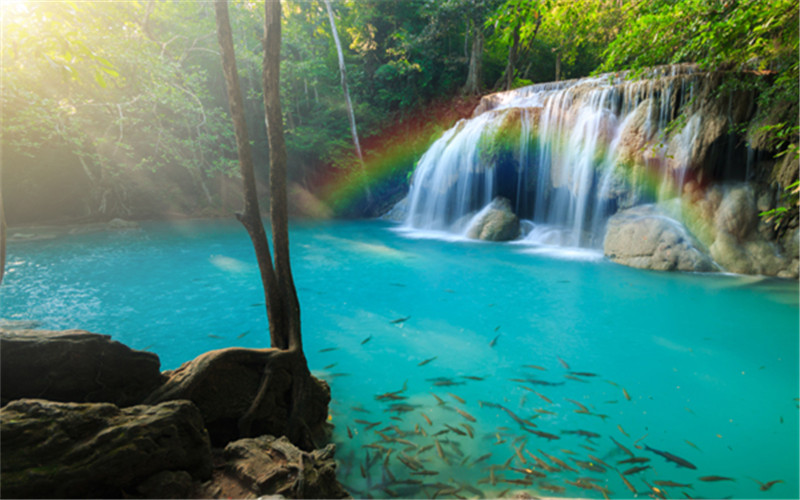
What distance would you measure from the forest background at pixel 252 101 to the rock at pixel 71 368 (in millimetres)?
10528

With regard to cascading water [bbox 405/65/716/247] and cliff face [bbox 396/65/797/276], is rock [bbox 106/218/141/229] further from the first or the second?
cliff face [bbox 396/65/797/276]

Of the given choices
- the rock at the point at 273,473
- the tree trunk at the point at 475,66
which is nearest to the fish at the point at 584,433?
the rock at the point at 273,473

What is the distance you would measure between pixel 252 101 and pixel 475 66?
1324 centimetres

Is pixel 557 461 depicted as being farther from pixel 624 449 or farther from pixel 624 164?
pixel 624 164

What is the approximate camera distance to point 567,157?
1152 cm

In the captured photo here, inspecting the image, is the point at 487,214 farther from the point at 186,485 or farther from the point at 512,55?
the point at 186,485

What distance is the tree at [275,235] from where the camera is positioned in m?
2.70

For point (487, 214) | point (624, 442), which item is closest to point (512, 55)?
point (487, 214)

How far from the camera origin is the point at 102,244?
38.1 feet

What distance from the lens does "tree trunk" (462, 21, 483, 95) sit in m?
19.0

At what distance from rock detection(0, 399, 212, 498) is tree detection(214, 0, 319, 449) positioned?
2.36ft

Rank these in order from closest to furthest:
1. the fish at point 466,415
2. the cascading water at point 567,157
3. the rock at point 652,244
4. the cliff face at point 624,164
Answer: the fish at point 466,415 < the cliff face at point 624,164 < the rock at point 652,244 < the cascading water at point 567,157

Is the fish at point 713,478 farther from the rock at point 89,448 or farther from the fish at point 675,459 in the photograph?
the rock at point 89,448

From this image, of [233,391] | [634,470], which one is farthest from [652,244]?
[233,391]
